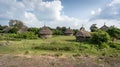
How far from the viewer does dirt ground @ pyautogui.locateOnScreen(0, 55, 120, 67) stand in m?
25.0

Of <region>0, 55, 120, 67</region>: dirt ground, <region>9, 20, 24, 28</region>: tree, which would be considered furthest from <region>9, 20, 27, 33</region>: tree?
<region>0, 55, 120, 67</region>: dirt ground

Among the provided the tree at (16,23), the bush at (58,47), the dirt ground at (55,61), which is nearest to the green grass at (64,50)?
the bush at (58,47)

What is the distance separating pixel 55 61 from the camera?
26.2 m

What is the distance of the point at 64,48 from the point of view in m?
32.9

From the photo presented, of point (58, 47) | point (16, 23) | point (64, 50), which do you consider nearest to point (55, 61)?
point (64, 50)

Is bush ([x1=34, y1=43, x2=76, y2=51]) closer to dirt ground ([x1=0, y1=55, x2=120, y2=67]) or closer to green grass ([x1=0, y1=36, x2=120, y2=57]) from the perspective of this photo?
green grass ([x1=0, y1=36, x2=120, y2=57])

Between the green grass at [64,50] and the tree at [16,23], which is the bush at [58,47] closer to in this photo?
the green grass at [64,50]

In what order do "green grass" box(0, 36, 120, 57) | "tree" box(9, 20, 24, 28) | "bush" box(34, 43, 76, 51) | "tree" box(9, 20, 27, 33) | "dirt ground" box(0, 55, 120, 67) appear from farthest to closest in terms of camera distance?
1. "tree" box(9, 20, 24, 28)
2. "tree" box(9, 20, 27, 33)
3. "bush" box(34, 43, 76, 51)
4. "green grass" box(0, 36, 120, 57)
5. "dirt ground" box(0, 55, 120, 67)

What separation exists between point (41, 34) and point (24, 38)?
16.7ft

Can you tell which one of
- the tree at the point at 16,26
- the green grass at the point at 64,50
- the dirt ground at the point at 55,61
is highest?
the tree at the point at 16,26

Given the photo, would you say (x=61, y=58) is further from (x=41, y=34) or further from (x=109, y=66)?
(x=41, y=34)

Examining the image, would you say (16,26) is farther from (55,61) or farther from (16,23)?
(55,61)

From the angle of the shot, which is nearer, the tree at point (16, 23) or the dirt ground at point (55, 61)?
the dirt ground at point (55, 61)

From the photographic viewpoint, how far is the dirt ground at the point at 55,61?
25.0 metres
